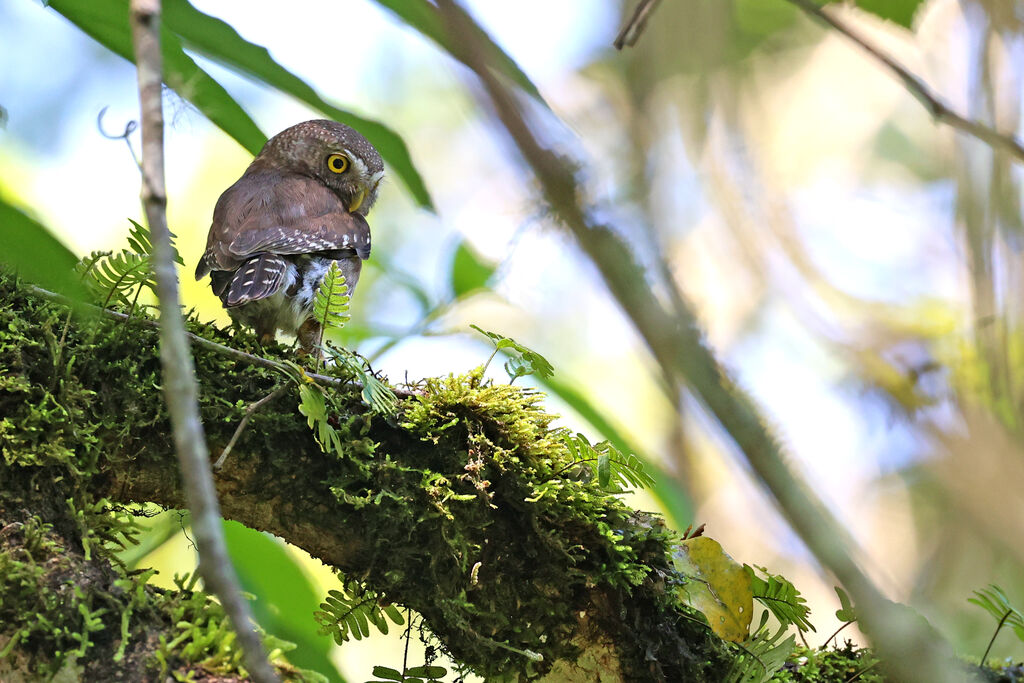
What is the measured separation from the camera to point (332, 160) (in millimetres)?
3904

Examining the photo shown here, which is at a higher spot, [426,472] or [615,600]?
[426,472]

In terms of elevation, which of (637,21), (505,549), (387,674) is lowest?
(387,674)

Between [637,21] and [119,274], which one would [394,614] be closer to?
[119,274]

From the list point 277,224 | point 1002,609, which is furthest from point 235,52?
point 1002,609

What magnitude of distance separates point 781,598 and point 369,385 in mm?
1061

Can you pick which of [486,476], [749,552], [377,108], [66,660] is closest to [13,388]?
[66,660]

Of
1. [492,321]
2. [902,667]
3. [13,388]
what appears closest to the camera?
[902,667]

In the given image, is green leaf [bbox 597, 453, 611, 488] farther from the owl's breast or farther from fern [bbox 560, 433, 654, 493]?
the owl's breast

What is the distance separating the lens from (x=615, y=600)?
6.03 ft

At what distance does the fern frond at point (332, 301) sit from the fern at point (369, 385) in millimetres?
90

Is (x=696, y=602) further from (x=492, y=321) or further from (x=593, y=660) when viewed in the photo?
(x=492, y=321)

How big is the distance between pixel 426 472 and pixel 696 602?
2.21 feet

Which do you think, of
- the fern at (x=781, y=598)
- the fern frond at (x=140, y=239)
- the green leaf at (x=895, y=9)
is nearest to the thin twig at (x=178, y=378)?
the fern frond at (x=140, y=239)

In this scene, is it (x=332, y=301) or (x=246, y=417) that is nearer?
(x=246, y=417)
